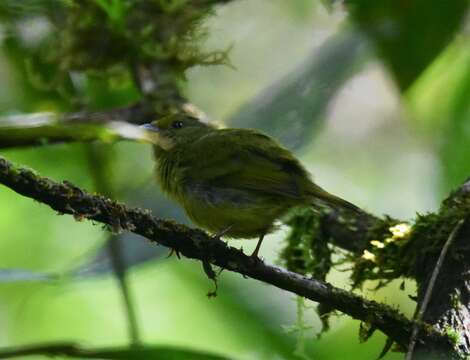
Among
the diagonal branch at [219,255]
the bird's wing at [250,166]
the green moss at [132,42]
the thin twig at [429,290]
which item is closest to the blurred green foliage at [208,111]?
the green moss at [132,42]

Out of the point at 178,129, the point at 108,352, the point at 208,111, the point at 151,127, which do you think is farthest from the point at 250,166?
the point at 208,111

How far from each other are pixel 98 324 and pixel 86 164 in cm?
128

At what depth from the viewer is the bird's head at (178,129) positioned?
13.6 ft

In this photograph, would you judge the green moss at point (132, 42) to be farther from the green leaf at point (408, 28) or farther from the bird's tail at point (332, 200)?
the bird's tail at point (332, 200)

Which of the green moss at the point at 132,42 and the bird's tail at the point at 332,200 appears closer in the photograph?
the bird's tail at the point at 332,200

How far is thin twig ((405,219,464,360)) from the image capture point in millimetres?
2422

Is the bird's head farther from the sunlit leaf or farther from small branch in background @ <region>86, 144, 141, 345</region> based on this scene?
small branch in background @ <region>86, 144, 141, 345</region>

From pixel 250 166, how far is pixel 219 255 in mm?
1045

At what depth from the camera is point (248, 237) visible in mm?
3531

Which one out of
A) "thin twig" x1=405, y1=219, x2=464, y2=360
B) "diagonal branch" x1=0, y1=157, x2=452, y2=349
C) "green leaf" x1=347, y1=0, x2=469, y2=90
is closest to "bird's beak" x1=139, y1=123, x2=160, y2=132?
"green leaf" x1=347, y1=0, x2=469, y2=90

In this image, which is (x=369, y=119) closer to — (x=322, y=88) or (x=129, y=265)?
(x=322, y=88)

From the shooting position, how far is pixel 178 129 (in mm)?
4301

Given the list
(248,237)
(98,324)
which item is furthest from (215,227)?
(98,324)

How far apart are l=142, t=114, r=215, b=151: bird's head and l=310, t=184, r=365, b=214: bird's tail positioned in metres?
0.85
